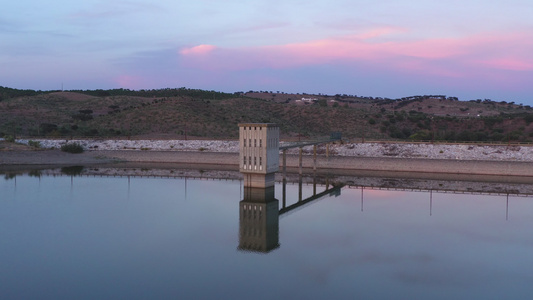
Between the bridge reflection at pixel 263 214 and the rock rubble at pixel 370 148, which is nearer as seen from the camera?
the bridge reflection at pixel 263 214

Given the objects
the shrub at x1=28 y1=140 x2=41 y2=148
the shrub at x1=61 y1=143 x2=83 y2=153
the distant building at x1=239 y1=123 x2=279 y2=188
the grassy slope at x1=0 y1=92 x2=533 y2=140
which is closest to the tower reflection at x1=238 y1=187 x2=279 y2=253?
the distant building at x1=239 y1=123 x2=279 y2=188

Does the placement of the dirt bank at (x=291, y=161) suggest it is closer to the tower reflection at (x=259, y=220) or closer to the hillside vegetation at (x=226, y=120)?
the hillside vegetation at (x=226, y=120)

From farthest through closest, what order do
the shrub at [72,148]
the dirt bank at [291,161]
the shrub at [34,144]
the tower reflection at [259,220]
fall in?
the shrub at [34,144] < the shrub at [72,148] < the dirt bank at [291,161] < the tower reflection at [259,220]

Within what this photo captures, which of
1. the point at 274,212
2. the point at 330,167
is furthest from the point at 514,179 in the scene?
the point at 274,212

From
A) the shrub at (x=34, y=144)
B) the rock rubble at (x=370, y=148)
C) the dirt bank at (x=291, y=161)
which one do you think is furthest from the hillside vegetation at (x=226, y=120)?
the dirt bank at (x=291, y=161)

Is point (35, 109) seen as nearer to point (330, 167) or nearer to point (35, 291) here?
point (330, 167)

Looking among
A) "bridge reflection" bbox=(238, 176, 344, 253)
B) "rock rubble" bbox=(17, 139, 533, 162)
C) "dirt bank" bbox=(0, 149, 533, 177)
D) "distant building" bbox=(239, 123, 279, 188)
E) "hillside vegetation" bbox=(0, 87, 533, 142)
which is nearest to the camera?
"bridge reflection" bbox=(238, 176, 344, 253)

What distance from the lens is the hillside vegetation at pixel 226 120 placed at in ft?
236

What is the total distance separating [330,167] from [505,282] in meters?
32.7

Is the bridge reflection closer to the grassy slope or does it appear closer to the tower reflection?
the tower reflection

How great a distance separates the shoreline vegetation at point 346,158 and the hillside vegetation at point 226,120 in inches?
502

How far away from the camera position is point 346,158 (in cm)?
4850

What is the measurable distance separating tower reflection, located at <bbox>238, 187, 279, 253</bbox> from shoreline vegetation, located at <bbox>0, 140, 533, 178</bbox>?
15.0 m

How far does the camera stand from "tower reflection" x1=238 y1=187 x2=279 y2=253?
21.2m
